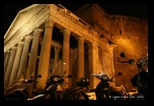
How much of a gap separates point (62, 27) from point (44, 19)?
6.28 feet

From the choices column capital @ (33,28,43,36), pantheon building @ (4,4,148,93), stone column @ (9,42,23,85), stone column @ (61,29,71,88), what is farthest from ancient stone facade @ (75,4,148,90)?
stone column @ (9,42,23,85)

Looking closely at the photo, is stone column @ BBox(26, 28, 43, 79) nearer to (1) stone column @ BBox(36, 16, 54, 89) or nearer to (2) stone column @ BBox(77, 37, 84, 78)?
(1) stone column @ BBox(36, 16, 54, 89)

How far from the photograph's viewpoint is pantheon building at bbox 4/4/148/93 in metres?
16.2

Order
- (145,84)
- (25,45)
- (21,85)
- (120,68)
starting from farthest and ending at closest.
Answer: (120,68) < (25,45) < (21,85) < (145,84)

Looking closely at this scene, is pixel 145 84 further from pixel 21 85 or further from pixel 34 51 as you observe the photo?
pixel 34 51

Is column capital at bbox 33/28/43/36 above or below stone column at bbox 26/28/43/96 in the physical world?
above

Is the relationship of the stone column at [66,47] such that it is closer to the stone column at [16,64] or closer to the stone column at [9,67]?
the stone column at [16,64]

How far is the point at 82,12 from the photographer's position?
26.0 m

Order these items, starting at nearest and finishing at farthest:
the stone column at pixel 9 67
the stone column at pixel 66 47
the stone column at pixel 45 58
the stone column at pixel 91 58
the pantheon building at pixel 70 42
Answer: the stone column at pixel 45 58, the stone column at pixel 66 47, the pantheon building at pixel 70 42, the stone column at pixel 91 58, the stone column at pixel 9 67

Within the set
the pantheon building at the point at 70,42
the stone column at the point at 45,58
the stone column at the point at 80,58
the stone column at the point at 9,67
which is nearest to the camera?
the stone column at the point at 45,58

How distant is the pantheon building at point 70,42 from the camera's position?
16191 mm

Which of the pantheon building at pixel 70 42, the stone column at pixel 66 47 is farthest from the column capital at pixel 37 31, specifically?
the stone column at pixel 66 47

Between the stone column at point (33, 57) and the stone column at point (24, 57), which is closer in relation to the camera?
the stone column at point (33, 57)

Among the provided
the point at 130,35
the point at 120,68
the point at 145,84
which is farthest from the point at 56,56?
the point at 145,84
